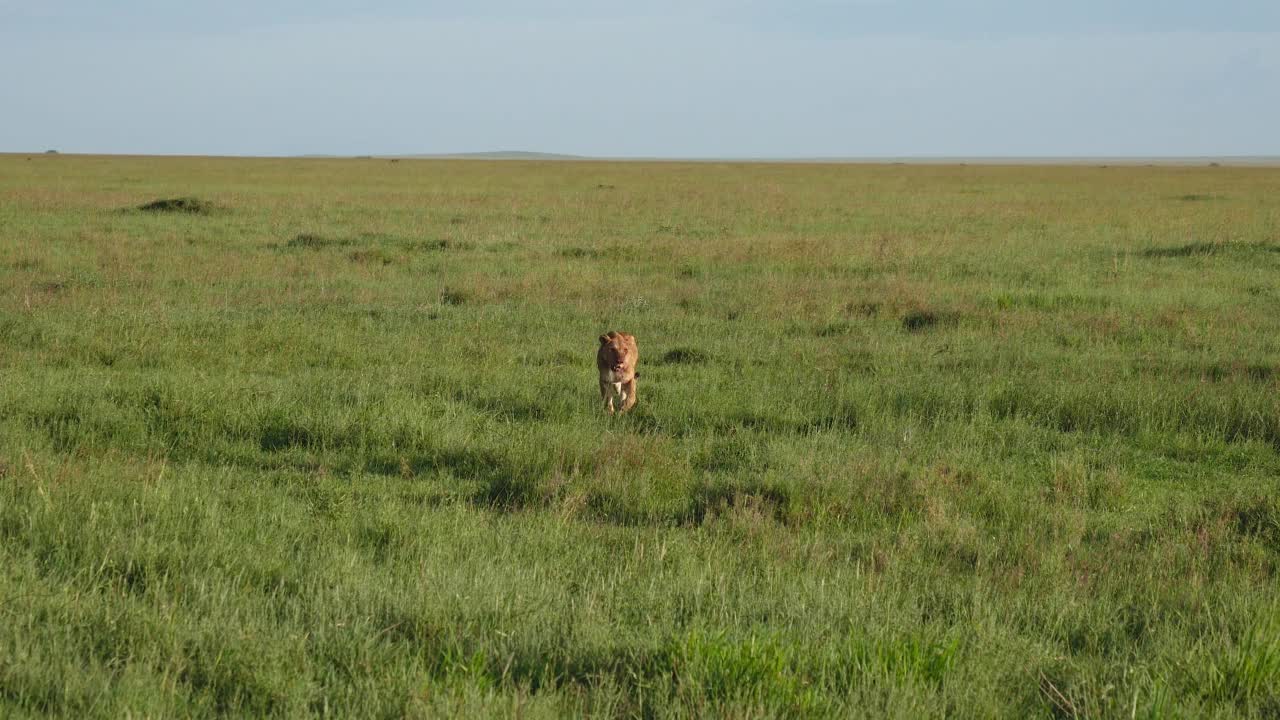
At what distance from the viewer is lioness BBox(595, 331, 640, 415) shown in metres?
8.12

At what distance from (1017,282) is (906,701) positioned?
13874 millimetres

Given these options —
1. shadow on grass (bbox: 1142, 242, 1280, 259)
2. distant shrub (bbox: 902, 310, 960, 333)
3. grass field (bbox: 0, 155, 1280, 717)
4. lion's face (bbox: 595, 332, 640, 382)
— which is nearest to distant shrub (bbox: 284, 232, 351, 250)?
grass field (bbox: 0, 155, 1280, 717)

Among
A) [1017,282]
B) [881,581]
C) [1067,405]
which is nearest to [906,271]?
[1017,282]

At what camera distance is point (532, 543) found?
5496mm

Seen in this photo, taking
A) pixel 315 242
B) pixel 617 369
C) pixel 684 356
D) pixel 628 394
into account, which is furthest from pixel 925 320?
pixel 315 242

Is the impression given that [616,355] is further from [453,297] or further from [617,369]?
[453,297]

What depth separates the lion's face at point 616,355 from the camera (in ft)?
26.6

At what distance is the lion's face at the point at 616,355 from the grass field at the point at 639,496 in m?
0.36

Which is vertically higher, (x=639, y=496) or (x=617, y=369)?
(x=617, y=369)

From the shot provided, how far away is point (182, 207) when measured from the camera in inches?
1070

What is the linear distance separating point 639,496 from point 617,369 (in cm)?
190

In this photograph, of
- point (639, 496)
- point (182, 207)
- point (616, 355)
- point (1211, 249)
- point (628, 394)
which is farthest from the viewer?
point (182, 207)

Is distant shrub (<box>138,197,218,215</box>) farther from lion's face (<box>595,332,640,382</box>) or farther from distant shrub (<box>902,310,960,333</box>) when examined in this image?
lion's face (<box>595,332,640,382</box>)

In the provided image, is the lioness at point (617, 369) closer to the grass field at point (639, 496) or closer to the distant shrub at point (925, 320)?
the grass field at point (639, 496)
